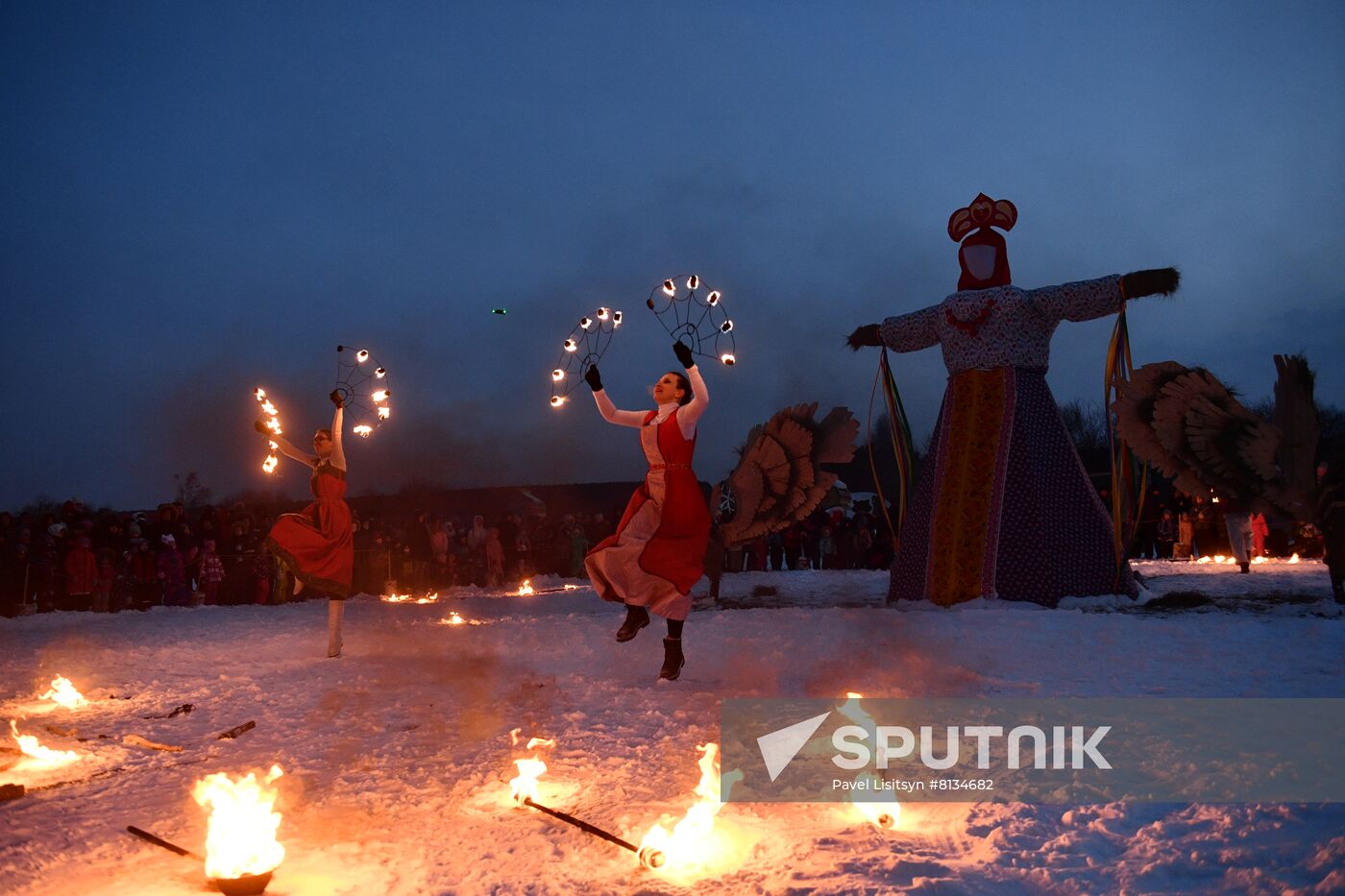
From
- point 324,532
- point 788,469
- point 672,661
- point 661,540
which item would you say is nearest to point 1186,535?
point 788,469

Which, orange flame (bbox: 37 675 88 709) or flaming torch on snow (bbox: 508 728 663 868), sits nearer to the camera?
flaming torch on snow (bbox: 508 728 663 868)

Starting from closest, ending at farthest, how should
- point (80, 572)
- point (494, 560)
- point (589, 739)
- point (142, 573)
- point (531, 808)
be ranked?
point (531, 808) < point (589, 739) < point (80, 572) < point (142, 573) < point (494, 560)

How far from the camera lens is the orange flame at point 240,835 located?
100 inches

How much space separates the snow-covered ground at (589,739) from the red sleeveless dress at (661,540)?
1.98ft

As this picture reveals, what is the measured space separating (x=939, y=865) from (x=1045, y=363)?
6956 millimetres

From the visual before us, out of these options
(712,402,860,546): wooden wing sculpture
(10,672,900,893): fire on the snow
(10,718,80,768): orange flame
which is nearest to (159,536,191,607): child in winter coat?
(712,402,860,546): wooden wing sculpture

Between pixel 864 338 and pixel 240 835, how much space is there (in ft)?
27.2

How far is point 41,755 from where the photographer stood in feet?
13.1

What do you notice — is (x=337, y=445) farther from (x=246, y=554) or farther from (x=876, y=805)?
(x=246, y=554)

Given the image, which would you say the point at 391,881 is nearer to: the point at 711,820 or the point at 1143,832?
the point at 711,820

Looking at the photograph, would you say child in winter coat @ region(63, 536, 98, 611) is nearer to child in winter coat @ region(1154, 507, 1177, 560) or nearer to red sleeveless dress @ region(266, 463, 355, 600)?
red sleeveless dress @ region(266, 463, 355, 600)

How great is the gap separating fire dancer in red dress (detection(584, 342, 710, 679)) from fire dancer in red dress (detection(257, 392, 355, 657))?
2.69 meters

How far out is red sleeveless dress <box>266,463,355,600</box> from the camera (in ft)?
23.0

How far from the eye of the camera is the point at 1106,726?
13.3ft
